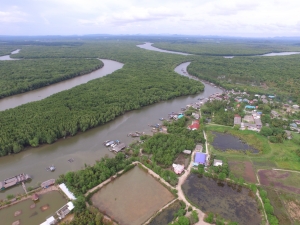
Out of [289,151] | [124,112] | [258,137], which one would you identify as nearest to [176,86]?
[124,112]

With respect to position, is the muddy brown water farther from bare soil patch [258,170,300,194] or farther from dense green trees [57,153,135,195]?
bare soil patch [258,170,300,194]

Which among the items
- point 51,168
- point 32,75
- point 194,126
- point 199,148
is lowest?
point 51,168

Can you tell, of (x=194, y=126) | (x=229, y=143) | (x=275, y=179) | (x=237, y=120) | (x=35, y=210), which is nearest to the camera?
(x=35, y=210)

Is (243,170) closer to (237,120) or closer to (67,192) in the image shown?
(237,120)

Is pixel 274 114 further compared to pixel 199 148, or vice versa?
pixel 274 114

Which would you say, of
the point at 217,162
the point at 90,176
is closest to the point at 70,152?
the point at 90,176

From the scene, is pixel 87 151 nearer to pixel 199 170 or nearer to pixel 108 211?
pixel 108 211

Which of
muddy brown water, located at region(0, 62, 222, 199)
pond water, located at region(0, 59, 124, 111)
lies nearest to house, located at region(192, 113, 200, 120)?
muddy brown water, located at region(0, 62, 222, 199)
